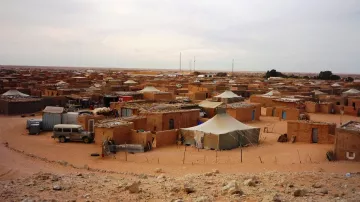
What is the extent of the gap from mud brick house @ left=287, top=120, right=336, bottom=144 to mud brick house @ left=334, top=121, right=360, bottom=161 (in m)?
3.86

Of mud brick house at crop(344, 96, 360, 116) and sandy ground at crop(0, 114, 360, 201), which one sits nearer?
sandy ground at crop(0, 114, 360, 201)

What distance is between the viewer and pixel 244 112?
3116 cm

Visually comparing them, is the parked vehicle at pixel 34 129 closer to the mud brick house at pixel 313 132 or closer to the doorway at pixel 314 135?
the mud brick house at pixel 313 132

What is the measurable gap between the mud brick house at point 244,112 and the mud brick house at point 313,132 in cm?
733

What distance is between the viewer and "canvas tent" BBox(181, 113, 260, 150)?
824 inches

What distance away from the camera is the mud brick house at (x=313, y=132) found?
22.3 metres

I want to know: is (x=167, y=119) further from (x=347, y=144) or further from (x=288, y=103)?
(x=288, y=103)

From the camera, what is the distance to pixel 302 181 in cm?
1202

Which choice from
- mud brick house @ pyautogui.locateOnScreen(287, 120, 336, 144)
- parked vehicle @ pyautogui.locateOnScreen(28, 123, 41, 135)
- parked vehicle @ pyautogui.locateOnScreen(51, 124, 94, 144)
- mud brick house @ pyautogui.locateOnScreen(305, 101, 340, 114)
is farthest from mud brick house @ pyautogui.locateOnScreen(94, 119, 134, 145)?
mud brick house @ pyautogui.locateOnScreen(305, 101, 340, 114)

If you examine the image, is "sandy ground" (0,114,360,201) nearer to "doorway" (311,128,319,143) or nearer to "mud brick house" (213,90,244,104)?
"doorway" (311,128,319,143)

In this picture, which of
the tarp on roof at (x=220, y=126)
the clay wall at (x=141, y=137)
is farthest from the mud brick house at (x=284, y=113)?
the clay wall at (x=141, y=137)

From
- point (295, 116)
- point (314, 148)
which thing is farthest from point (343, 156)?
point (295, 116)

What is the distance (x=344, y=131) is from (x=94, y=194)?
42.2 ft

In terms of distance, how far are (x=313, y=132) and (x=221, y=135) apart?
20.0 feet
